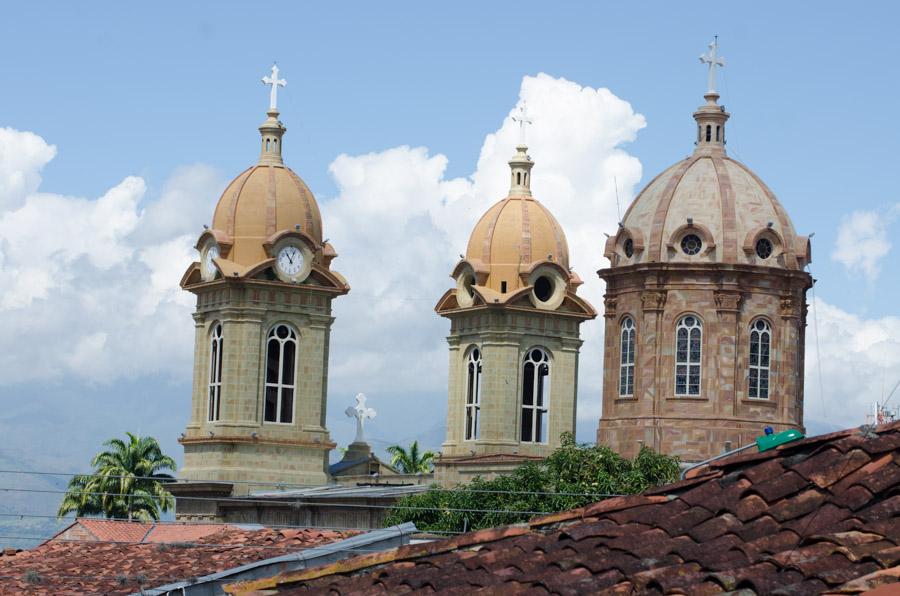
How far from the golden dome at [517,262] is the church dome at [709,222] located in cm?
1098

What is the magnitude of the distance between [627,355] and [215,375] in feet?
59.3

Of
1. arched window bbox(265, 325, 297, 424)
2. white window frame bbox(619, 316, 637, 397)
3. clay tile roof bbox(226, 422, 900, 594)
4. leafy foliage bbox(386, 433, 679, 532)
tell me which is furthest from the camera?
arched window bbox(265, 325, 297, 424)

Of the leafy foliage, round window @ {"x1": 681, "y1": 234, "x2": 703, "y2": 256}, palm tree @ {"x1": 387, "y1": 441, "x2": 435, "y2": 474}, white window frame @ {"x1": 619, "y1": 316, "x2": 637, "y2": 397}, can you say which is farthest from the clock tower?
palm tree @ {"x1": 387, "y1": 441, "x2": 435, "y2": 474}

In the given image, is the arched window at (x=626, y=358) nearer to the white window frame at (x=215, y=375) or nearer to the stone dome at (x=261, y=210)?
the stone dome at (x=261, y=210)

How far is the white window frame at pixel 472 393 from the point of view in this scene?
2640 inches

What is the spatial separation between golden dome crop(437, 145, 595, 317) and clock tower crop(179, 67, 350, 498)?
477cm

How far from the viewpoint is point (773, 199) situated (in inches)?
2157

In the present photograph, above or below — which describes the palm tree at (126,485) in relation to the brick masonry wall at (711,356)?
below

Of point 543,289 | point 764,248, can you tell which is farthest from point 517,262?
point 764,248

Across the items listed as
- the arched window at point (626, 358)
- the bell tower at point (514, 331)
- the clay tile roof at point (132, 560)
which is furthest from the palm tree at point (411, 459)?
the clay tile roof at point (132, 560)

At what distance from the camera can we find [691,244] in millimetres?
53844

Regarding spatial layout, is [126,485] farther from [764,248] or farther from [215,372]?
[764,248]

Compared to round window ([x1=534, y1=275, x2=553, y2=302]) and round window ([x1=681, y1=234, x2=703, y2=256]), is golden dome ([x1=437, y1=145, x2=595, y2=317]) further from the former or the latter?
round window ([x1=681, y1=234, x2=703, y2=256])

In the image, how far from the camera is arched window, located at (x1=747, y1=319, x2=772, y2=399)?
5394 cm
